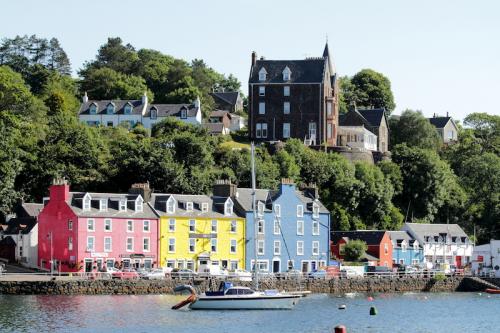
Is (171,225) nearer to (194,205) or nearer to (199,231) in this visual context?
(199,231)

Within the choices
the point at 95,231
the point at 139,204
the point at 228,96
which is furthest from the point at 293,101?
the point at 95,231

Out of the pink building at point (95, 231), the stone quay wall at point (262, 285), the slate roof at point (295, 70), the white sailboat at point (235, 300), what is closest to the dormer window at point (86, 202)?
the pink building at point (95, 231)

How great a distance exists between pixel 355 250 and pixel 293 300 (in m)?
31.6

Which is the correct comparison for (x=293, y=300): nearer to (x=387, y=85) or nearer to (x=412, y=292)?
(x=412, y=292)

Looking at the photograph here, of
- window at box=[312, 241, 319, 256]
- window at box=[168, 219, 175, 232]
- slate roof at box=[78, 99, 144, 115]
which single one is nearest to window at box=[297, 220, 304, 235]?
window at box=[312, 241, 319, 256]

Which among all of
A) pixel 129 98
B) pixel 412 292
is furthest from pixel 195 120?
A: pixel 412 292

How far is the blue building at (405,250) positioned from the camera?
370 feet

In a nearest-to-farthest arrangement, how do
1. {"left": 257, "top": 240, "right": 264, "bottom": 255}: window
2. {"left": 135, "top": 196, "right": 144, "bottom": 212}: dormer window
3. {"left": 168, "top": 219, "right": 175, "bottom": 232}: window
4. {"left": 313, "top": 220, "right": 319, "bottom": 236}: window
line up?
{"left": 135, "top": 196, "right": 144, "bottom": 212}: dormer window < {"left": 168, "top": 219, "right": 175, "bottom": 232}: window < {"left": 257, "top": 240, "right": 264, "bottom": 255}: window < {"left": 313, "top": 220, "right": 319, "bottom": 236}: window

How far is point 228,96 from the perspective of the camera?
538ft

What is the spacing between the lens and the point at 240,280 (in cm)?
8631

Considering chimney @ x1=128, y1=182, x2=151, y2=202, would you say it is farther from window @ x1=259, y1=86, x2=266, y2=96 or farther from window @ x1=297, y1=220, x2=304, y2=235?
window @ x1=259, y1=86, x2=266, y2=96

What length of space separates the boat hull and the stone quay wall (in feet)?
34.9

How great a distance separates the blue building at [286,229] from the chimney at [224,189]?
694 mm

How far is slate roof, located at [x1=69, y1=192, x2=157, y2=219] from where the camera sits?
90.1 m
